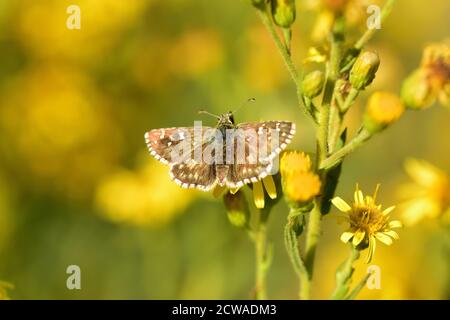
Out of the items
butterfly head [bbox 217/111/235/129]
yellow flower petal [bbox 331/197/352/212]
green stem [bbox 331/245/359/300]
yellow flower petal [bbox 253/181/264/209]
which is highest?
butterfly head [bbox 217/111/235/129]

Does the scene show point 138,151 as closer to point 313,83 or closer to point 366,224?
point 366,224

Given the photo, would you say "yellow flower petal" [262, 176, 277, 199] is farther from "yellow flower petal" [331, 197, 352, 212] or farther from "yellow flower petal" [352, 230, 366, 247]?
"yellow flower petal" [352, 230, 366, 247]

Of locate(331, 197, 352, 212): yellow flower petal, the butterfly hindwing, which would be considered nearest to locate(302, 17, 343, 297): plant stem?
locate(331, 197, 352, 212): yellow flower petal

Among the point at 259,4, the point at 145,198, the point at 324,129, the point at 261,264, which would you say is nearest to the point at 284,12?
the point at 259,4

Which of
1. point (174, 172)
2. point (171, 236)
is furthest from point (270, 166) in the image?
point (171, 236)
